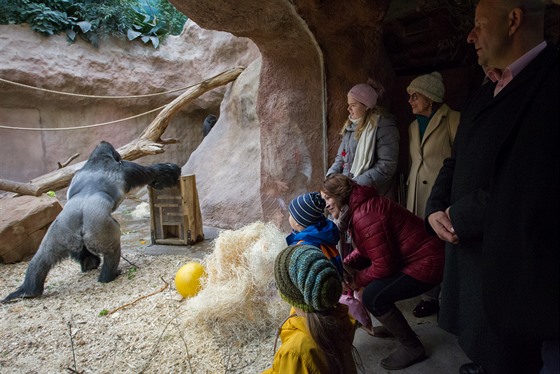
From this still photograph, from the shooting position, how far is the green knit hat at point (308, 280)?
1217 mm

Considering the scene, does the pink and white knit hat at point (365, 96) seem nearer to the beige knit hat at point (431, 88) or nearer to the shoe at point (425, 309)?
the beige knit hat at point (431, 88)

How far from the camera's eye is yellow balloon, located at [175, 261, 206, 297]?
9.45ft

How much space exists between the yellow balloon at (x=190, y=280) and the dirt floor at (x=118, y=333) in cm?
10

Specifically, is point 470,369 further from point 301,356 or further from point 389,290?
point 301,356

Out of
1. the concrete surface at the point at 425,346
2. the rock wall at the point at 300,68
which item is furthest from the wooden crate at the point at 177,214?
the concrete surface at the point at 425,346

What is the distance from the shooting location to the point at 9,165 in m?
8.15

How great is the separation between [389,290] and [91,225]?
269 cm

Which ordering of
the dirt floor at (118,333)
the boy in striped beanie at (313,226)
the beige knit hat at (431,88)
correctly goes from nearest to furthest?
the boy in striped beanie at (313,226), the dirt floor at (118,333), the beige knit hat at (431,88)

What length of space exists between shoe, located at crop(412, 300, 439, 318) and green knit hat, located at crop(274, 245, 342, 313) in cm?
146

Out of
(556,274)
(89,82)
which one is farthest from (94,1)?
(556,274)

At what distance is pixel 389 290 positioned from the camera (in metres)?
1.89

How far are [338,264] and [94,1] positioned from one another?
9.23 m

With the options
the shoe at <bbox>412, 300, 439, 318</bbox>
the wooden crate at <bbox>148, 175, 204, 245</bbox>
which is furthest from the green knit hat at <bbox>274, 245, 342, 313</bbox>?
the wooden crate at <bbox>148, 175, 204, 245</bbox>

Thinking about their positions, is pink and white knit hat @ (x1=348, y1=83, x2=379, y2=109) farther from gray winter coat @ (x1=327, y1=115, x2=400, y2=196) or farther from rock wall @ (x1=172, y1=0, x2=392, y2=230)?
rock wall @ (x1=172, y1=0, x2=392, y2=230)
